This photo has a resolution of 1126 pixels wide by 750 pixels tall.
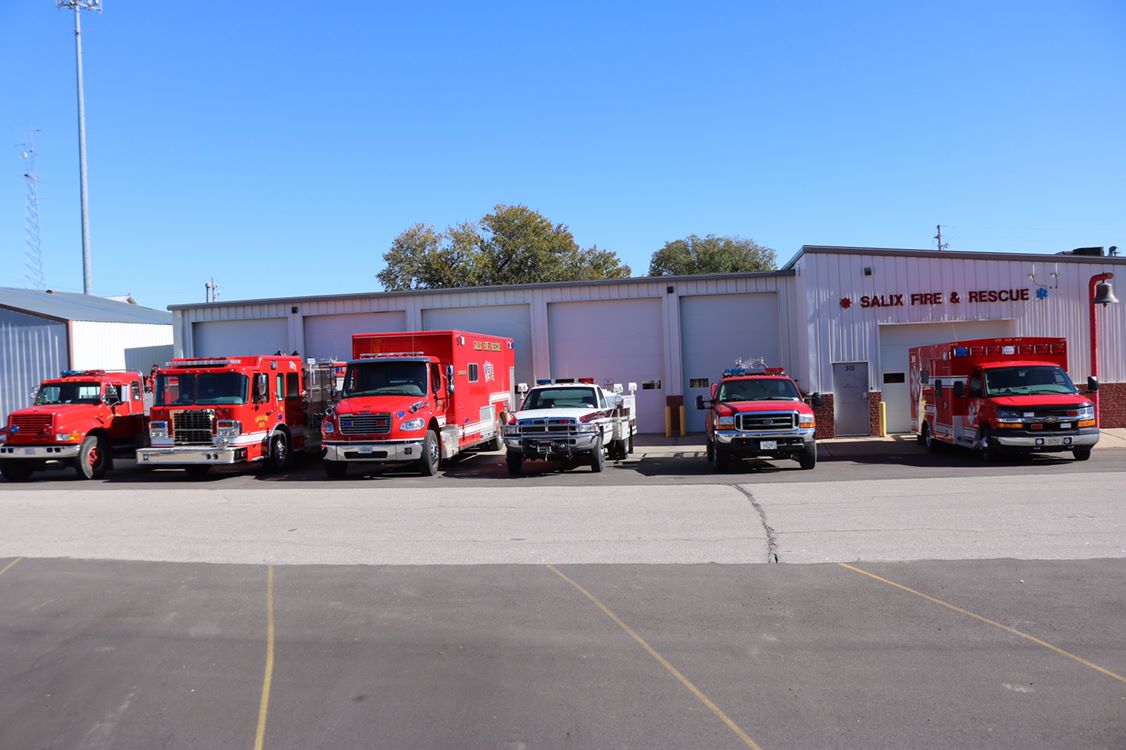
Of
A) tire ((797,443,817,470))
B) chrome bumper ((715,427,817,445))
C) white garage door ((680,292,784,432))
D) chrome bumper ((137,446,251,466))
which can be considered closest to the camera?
chrome bumper ((715,427,817,445))

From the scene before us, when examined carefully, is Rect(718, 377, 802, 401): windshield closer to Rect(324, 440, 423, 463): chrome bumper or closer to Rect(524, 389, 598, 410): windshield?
Rect(524, 389, 598, 410): windshield

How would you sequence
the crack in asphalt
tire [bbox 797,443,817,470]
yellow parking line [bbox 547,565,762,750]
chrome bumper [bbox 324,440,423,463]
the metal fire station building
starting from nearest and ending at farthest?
yellow parking line [bbox 547,565,762,750], the crack in asphalt, tire [bbox 797,443,817,470], chrome bumper [bbox 324,440,423,463], the metal fire station building

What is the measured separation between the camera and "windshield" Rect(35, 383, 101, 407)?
68.1 feet

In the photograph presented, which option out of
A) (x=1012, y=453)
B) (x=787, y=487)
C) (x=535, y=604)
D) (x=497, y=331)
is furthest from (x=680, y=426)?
(x=535, y=604)

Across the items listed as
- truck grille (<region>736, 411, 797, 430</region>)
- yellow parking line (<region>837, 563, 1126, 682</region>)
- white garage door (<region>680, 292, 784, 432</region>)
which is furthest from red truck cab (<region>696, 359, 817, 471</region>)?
white garage door (<region>680, 292, 784, 432</region>)

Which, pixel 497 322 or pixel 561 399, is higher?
pixel 497 322

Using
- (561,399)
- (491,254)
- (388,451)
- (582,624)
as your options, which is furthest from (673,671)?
(491,254)

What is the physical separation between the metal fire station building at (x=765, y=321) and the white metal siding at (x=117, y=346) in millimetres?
3628

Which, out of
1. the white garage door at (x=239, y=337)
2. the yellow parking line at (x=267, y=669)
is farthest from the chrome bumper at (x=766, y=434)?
the white garage door at (x=239, y=337)

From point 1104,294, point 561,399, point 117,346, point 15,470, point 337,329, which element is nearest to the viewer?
point 561,399

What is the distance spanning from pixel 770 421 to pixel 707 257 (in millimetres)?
50434

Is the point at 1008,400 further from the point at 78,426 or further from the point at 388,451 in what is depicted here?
the point at 78,426

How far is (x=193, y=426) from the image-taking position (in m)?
18.8

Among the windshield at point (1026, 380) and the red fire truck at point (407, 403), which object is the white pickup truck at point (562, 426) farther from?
the windshield at point (1026, 380)
